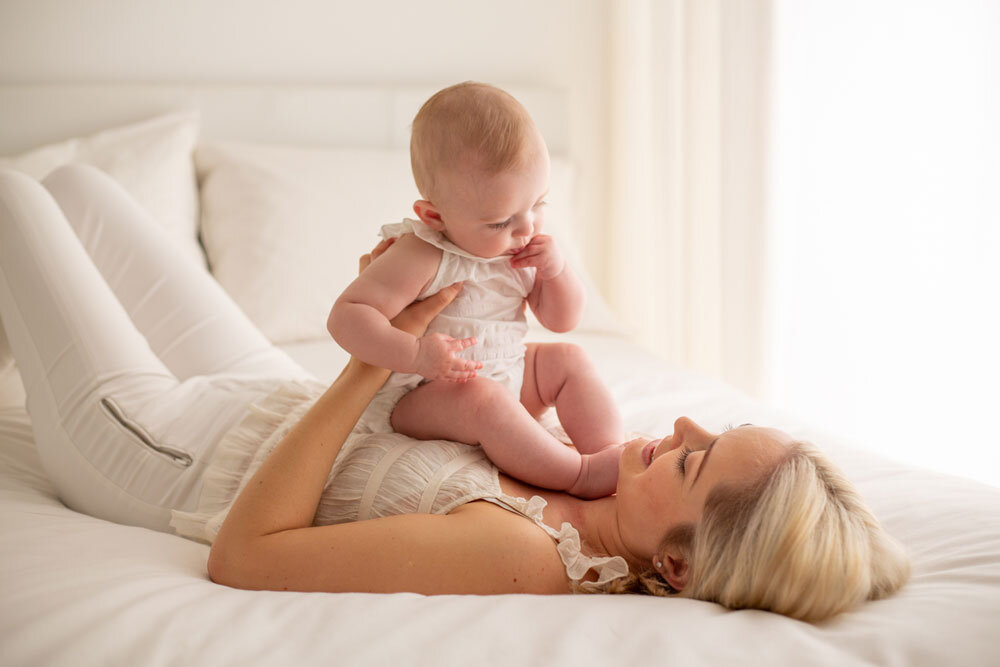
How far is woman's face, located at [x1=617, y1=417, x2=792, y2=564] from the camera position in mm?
887

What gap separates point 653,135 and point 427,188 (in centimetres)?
212

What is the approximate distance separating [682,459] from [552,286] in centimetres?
34

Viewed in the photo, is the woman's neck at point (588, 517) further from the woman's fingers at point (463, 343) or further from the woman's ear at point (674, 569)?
the woman's fingers at point (463, 343)

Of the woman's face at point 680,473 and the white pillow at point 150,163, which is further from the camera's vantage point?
the white pillow at point 150,163

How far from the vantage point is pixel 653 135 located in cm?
303

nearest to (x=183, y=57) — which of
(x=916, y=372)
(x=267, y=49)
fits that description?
(x=267, y=49)

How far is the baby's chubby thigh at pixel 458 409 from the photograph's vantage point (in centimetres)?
110

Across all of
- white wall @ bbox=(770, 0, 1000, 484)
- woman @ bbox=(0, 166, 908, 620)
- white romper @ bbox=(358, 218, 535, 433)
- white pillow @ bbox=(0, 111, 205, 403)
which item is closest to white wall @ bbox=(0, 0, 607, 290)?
white pillow @ bbox=(0, 111, 205, 403)

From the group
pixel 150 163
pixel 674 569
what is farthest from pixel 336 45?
pixel 674 569

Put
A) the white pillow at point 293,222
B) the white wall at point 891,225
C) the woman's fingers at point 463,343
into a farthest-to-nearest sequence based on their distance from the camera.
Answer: the white pillow at point 293,222 < the white wall at point 891,225 < the woman's fingers at point 463,343

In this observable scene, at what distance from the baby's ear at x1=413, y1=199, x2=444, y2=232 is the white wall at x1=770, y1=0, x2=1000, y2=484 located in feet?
4.19

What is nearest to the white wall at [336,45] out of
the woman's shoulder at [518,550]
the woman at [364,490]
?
the woman at [364,490]

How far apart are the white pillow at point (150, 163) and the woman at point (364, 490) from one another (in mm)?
776

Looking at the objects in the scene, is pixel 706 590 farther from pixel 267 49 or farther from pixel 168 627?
pixel 267 49
